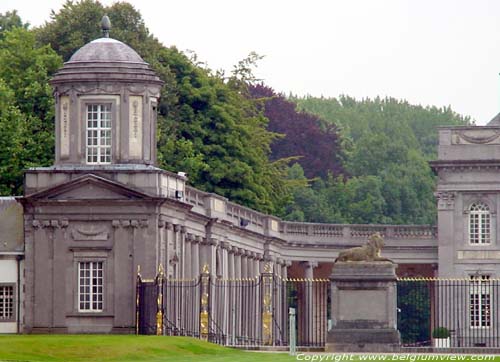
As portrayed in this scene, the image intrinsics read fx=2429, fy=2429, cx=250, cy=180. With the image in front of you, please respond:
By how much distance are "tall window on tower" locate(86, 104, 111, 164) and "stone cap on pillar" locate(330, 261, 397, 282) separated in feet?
40.5

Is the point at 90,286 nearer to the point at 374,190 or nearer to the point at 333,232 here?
the point at 333,232

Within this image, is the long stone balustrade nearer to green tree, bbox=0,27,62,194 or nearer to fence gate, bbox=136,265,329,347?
green tree, bbox=0,27,62,194

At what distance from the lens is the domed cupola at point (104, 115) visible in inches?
3253

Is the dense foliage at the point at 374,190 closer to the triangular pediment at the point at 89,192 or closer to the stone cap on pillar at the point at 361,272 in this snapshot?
the triangular pediment at the point at 89,192

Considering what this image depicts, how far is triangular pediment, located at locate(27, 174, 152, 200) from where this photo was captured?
81562 mm

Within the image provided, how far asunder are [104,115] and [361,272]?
1352cm

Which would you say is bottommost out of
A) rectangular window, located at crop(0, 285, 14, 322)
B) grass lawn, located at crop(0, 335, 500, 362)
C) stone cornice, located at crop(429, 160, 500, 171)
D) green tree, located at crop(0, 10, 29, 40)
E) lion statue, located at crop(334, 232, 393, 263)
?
grass lawn, located at crop(0, 335, 500, 362)

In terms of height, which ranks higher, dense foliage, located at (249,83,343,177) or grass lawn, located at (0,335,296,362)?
dense foliage, located at (249,83,343,177)

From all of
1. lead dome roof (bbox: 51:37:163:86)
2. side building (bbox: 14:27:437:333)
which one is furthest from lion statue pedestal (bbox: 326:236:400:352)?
lead dome roof (bbox: 51:37:163:86)

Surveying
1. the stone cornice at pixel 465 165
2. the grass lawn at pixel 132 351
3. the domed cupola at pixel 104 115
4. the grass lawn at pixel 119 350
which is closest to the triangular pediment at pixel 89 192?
the domed cupola at pixel 104 115

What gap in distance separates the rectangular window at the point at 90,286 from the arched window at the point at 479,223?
3907cm

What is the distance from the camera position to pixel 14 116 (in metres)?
98.9

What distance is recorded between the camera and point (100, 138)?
82.8 m

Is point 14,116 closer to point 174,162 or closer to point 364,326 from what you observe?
point 174,162
